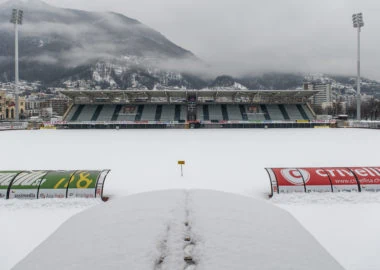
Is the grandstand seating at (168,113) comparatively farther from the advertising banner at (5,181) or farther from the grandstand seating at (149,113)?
the advertising banner at (5,181)

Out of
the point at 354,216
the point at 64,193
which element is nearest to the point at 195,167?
the point at 64,193

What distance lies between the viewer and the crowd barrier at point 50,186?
8.00 meters

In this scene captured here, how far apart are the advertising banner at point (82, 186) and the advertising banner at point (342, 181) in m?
7.85

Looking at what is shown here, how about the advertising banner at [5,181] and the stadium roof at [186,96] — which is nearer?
the advertising banner at [5,181]

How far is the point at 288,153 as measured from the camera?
54.1ft

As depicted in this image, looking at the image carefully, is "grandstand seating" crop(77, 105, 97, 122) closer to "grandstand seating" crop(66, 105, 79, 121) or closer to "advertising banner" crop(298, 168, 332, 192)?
"grandstand seating" crop(66, 105, 79, 121)

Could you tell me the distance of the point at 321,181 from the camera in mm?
8359

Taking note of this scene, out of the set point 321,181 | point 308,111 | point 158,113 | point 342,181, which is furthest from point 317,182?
point 308,111

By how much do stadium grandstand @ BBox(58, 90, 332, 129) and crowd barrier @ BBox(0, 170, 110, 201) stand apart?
36.5 m

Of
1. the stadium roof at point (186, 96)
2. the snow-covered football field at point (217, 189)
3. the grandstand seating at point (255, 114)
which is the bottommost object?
the snow-covered football field at point (217, 189)

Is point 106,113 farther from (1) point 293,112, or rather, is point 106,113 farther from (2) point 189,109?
(1) point 293,112

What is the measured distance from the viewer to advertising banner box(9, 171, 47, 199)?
799 cm

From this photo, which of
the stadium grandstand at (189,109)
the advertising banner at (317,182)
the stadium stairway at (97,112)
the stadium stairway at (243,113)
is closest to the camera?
the advertising banner at (317,182)

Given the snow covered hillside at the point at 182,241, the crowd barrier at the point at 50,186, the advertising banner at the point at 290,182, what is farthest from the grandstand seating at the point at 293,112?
the crowd barrier at the point at 50,186
